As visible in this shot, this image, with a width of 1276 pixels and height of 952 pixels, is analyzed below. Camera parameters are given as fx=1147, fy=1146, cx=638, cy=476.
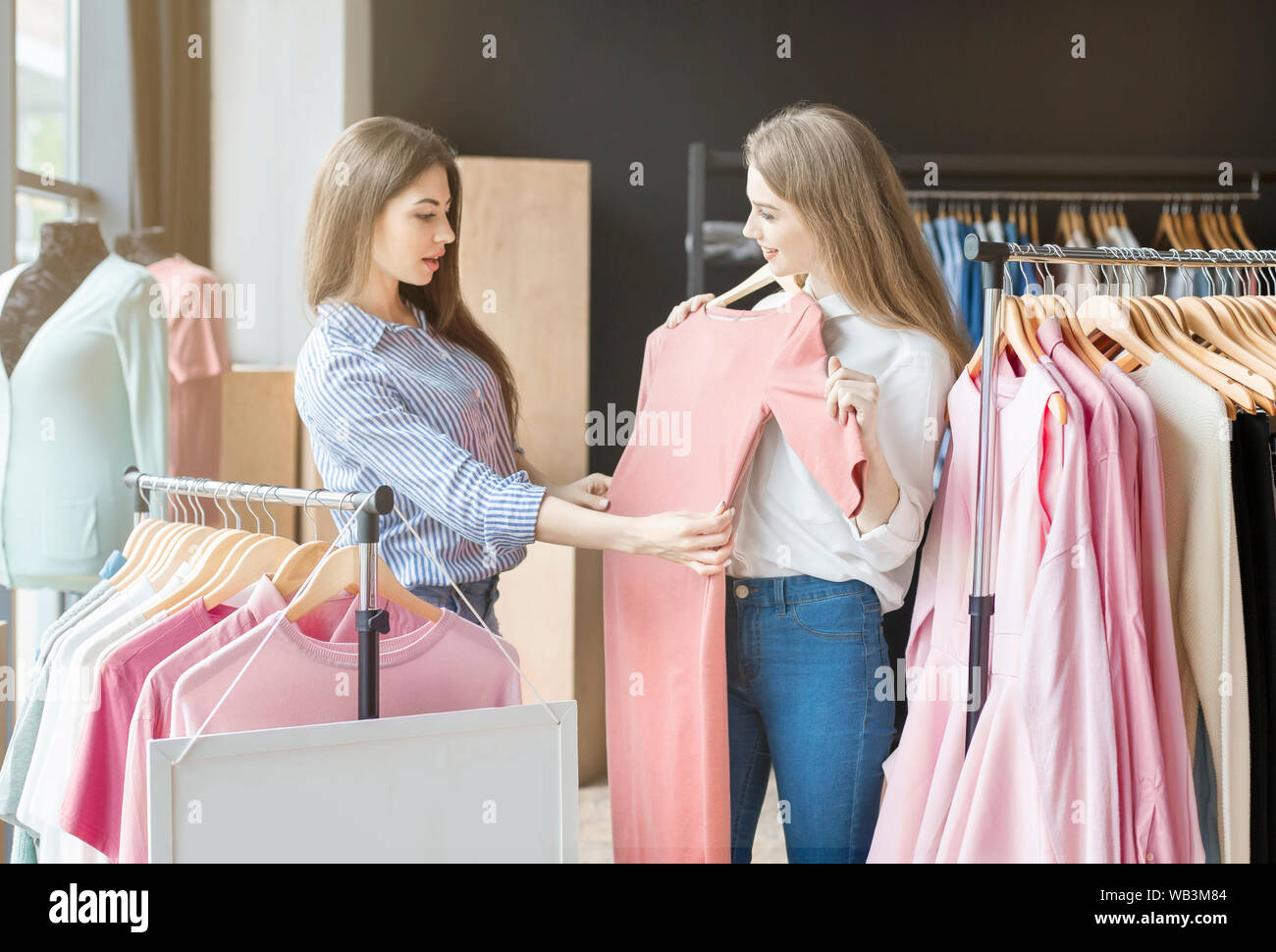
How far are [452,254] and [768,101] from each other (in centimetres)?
130

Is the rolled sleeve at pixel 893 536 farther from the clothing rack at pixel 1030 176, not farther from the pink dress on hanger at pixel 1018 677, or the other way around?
the clothing rack at pixel 1030 176

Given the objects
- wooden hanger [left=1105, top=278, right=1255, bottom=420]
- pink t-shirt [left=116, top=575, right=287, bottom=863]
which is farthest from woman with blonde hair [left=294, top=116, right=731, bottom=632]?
wooden hanger [left=1105, top=278, right=1255, bottom=420]

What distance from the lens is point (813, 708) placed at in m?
1.65

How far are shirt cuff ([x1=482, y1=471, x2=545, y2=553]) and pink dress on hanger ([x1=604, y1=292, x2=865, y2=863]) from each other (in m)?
0.24

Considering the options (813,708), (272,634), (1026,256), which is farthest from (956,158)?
(272,634)

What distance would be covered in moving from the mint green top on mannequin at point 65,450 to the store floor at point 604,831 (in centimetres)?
126

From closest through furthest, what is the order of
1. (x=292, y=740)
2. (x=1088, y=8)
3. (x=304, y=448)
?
1. (x=292, y=740)
2. (x=304, y=448)
3. (x=1088, y=8)

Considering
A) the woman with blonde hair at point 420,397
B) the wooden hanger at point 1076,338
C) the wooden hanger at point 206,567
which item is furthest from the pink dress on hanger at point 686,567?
the wooden hanger at point 206,567

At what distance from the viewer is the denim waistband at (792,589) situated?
1.64 metres

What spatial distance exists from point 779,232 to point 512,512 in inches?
23.5

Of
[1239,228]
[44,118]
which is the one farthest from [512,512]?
[1239,228]

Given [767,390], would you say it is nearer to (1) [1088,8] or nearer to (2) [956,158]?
(2) [956,158]

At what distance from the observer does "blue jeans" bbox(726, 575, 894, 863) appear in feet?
5.36

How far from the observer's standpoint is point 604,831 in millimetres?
2873
